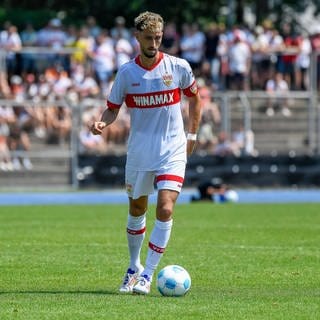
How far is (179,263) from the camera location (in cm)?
1355

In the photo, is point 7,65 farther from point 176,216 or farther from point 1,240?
point 1,240

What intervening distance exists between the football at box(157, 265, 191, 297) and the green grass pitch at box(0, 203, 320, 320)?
102 mm

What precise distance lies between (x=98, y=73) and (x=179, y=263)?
1890 centimetres

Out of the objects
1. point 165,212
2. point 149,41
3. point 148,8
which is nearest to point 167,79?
point 149,41

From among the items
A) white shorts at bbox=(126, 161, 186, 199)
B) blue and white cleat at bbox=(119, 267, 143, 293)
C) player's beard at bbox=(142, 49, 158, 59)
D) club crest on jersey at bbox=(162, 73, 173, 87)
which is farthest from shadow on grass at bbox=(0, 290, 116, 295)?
player's beard at bbox=(142, 49, 158, 59)

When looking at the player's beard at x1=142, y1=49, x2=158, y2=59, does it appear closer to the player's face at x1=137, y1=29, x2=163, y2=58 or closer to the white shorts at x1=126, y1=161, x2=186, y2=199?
the player's face at x1=137, y1=29, x2=163, y2=58

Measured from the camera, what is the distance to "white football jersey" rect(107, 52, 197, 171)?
36.7 ft

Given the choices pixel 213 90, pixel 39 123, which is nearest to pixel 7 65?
pixel 39 123

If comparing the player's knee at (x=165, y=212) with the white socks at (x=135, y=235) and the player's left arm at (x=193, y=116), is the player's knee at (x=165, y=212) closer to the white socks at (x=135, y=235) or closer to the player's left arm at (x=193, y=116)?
the white socks at (x=135, y=235)

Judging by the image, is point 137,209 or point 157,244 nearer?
point 157,244

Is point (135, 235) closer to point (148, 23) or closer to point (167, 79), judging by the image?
point (167, 79)

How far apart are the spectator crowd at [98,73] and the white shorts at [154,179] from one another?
737 inches

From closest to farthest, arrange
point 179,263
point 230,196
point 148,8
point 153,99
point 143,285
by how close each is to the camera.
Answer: point 143,285 → point 153,99 → point 179,263 → point 230,196 → point 148,8

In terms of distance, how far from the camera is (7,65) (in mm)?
32062
